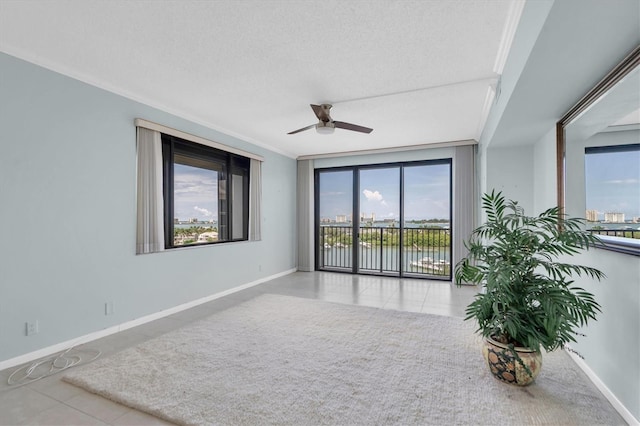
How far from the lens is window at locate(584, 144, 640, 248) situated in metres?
1.72

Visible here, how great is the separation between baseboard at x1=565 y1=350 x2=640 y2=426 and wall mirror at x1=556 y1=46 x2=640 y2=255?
0.96 m

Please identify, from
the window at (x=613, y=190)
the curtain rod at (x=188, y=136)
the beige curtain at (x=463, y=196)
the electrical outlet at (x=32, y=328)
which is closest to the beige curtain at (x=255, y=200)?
the curtain rod at (x=188, y=136)

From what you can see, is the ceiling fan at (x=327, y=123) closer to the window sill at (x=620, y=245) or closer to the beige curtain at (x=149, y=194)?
the beige curtain at (x=149, y=194)

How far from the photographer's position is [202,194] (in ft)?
14.5

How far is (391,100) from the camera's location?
3467 millimetres

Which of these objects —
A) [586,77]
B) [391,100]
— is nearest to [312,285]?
[391,100]

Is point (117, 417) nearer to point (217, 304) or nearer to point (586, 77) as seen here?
point (217, 304)

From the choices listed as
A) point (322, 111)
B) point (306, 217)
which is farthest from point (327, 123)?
point (306, 217)

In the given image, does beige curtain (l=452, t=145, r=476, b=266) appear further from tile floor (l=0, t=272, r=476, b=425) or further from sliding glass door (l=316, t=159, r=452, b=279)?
tile floor (l=0, t=272, r=476, b=425)

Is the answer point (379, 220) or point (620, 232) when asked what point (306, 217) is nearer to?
point (379, 220)

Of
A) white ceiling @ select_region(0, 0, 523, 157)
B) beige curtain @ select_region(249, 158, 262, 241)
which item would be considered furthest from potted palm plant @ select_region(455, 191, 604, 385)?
beige curtain @ select_region(249, 158, 262, 241)

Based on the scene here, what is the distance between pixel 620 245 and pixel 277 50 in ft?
9.04

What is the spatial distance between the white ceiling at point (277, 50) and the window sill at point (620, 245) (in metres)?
1.56

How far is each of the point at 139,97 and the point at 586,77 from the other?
4.15 m
